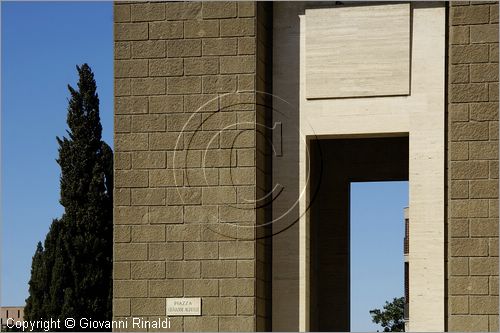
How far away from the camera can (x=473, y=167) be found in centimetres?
1561

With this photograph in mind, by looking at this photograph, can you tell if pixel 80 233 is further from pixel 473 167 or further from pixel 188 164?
pixel 473 167

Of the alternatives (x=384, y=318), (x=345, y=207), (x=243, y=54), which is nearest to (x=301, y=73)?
(x=243, y=54)

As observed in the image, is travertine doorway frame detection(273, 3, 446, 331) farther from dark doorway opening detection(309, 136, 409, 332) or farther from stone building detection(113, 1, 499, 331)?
dark doorway opening detection(309, 136, 409, 332)

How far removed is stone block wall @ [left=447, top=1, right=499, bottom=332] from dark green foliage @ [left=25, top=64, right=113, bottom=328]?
1630 cm

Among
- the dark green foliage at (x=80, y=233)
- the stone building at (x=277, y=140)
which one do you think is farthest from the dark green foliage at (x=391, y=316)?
the stone building at (x=277, y=140)

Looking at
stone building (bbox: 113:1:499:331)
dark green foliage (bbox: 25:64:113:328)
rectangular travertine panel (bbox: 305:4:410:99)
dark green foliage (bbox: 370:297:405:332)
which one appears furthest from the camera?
dark green foliage (bbox: 370:297:405:332)

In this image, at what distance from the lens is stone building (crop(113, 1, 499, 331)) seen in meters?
15.6

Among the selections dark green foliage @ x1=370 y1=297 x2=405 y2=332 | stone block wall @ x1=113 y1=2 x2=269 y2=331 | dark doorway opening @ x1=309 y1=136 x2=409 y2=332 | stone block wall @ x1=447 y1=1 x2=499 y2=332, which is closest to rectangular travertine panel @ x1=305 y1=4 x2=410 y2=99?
stone block wall @ x1=447 y1=1 x2=499 y2=332

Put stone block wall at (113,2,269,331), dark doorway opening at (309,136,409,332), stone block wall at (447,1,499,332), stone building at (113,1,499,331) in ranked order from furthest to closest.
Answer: dark doorway opening at (309,136,409,332) → stone block wall at (113,2,269,331) → stone building at (113,1,499,331) → stone block wall at (447,1,499,332)

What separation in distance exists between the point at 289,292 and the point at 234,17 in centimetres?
420

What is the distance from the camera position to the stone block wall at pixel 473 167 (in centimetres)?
1531

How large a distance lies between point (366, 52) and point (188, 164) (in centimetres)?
312

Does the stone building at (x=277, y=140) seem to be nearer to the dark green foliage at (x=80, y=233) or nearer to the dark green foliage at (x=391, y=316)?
the dark green foliage at (x=80, y=233)

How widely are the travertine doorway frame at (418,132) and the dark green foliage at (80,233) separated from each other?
1505 cm
